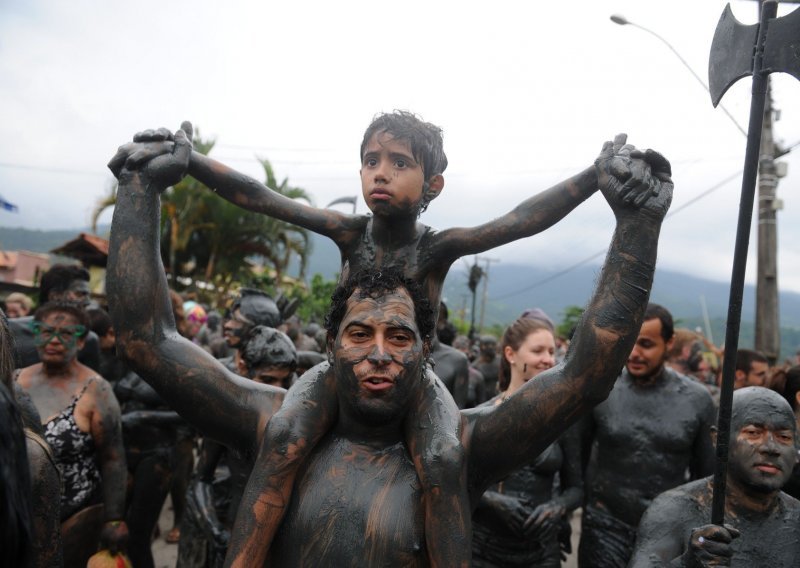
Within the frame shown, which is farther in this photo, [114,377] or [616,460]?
[114,377]

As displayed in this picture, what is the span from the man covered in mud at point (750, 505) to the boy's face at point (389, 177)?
169cm

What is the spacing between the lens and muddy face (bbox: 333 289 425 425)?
201 cm

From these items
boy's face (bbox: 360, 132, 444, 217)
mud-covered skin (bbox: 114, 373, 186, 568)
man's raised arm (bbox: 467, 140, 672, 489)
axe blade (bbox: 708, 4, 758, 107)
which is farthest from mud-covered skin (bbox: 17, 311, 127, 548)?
axe blade (bbox: 708, 4, 758, 107)

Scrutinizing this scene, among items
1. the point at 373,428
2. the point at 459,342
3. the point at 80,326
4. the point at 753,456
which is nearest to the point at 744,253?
the point at 753,456

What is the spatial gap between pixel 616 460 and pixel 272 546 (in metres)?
2.57

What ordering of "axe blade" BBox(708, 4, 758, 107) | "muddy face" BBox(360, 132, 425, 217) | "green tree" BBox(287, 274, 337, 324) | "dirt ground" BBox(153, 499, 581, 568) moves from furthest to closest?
1. "green tree" BBox(287, 274, 337, 324)
2. "dirt ground" BBox(153, 499, 581, 568)
3. "muddy face" BBox(360, 132, 425, 217)
4. "axe blade" BBox(708, 4, 758, 107)

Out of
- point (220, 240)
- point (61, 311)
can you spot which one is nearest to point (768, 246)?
point (61, 311)

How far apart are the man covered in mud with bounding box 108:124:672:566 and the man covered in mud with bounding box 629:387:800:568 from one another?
3.62 feet

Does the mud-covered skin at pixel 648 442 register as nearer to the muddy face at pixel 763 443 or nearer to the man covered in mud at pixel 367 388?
the muddy face at pixel 763 443

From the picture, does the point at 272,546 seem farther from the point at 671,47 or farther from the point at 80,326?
the point at 671,47

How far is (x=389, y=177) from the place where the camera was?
2.62m

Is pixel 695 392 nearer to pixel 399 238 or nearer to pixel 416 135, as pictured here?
pixel 399 238

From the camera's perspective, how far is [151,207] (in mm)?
2115

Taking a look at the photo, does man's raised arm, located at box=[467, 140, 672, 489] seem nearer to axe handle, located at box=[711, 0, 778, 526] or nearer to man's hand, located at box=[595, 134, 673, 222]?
man's hand, located at box=[595, 134, 673, 222]
